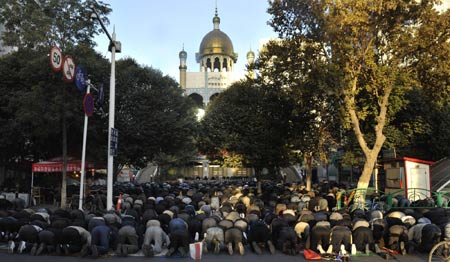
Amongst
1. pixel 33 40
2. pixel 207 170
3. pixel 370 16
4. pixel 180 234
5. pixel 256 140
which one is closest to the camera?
pixel 180 234

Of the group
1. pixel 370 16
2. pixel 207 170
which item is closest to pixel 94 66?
pixel 370 16

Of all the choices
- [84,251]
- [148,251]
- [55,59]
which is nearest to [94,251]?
[84,251]

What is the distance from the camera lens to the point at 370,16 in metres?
16.1

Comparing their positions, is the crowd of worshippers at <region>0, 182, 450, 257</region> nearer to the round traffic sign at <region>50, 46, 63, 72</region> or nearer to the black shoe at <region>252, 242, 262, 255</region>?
the black shoe at <region>252, 242, 262, 255</region>

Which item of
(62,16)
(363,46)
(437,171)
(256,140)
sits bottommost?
(437,171)

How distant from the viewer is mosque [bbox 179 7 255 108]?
89.9 metres

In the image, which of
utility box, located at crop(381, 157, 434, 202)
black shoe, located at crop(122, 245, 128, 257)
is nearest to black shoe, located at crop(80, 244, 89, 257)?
black shoe, located at crop(122, 245, 128, 257)

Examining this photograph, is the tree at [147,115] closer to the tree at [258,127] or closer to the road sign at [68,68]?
the tree at [258,127]

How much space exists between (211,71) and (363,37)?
75855mm

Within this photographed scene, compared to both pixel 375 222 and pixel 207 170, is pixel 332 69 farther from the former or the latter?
pixel 207 170

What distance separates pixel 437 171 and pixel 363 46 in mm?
13516

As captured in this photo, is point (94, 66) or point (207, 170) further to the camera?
point (207, 170)

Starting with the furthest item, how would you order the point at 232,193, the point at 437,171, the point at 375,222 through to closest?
the point at 437,171, the point at 232,193, the point at 375,222

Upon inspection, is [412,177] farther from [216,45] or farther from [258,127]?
[216,45]
